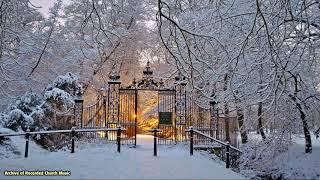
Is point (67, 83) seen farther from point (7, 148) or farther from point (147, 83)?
point (7, 148)

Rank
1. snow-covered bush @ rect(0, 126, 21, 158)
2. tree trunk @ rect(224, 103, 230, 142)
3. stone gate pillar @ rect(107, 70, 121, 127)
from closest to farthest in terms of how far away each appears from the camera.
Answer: snow-covered bush @ rect(0, 126, 21, 158)
stone gate pillar @ rect(107, 70, 121, 127)
tree trunk @ rect(224, 103, 230, 142)

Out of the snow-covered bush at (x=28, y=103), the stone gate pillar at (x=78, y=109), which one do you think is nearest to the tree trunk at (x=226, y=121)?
the stone gate pillar at (x=78, y=109)

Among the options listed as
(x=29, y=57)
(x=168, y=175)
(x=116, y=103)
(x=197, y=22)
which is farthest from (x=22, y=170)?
(x=29, y=57)

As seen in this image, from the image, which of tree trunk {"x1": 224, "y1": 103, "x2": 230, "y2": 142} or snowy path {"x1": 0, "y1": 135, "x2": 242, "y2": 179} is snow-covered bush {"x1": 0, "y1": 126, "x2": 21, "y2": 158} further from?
tree trunk {"x1": 224, "y1": 103, "x2": 230, "y2": 142}

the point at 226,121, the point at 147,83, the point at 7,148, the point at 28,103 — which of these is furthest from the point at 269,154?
the point at 28,103

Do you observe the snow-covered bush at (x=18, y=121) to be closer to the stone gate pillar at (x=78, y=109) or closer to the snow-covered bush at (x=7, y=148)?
the snow-covered bush at (x=7, y=148)

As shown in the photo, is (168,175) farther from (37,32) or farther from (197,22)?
(37,32)

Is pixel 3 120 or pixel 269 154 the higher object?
pixel 3 120

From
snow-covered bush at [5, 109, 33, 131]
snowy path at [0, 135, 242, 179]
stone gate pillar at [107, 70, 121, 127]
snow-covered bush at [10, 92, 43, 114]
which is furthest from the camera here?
stone gate pillar at [107, 70, 121, 127]

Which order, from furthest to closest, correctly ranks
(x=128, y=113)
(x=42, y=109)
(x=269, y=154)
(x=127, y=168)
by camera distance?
(x=128, y=113) → (x=42, y=109) → (x=269, y=154) → (x=127, y=168)

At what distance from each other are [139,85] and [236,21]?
275 inches

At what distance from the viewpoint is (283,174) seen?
52.3 feet

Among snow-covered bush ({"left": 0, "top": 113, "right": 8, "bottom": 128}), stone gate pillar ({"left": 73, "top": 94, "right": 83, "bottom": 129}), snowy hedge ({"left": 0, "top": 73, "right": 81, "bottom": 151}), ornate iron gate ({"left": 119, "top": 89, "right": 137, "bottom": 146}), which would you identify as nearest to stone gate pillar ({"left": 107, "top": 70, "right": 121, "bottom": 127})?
ornate iron gate ({"left": 119, "top": 89, "right": 137, "bottom": 146})

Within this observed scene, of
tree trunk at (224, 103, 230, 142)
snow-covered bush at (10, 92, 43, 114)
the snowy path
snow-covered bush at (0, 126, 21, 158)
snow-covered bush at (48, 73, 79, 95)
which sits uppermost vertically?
snow-covered bush at (48, 73, 79, 95)
